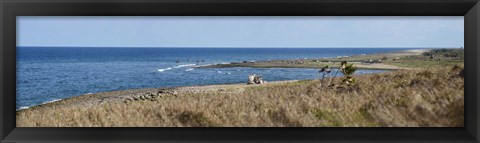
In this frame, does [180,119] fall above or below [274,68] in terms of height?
below

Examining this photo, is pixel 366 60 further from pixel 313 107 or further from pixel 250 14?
pixel 250 14

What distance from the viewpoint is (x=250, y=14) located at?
4219 millimetres

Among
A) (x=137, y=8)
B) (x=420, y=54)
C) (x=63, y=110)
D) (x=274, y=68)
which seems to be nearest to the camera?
(x=137, y=8)

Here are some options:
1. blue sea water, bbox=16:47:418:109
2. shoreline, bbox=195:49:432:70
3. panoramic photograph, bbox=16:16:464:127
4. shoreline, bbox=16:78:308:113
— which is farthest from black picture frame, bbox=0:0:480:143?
shoreline, bbox=195:49:432:70

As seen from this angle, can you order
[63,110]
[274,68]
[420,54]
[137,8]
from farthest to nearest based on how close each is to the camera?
[274,68] → [420,54] → [63,110] → [137,8]

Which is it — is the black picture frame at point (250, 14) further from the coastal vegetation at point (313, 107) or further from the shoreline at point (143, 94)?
the shoreline at point (143, 94)

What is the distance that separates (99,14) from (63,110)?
1480 mm

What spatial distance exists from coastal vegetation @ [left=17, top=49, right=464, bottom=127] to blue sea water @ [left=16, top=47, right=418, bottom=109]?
1.70ft

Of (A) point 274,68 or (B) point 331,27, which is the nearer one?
(B) point 331,27

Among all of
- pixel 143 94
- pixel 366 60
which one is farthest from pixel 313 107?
pixel 143 94

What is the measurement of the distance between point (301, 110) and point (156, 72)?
4576 millimetres

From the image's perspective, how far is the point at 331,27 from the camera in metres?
6.10
